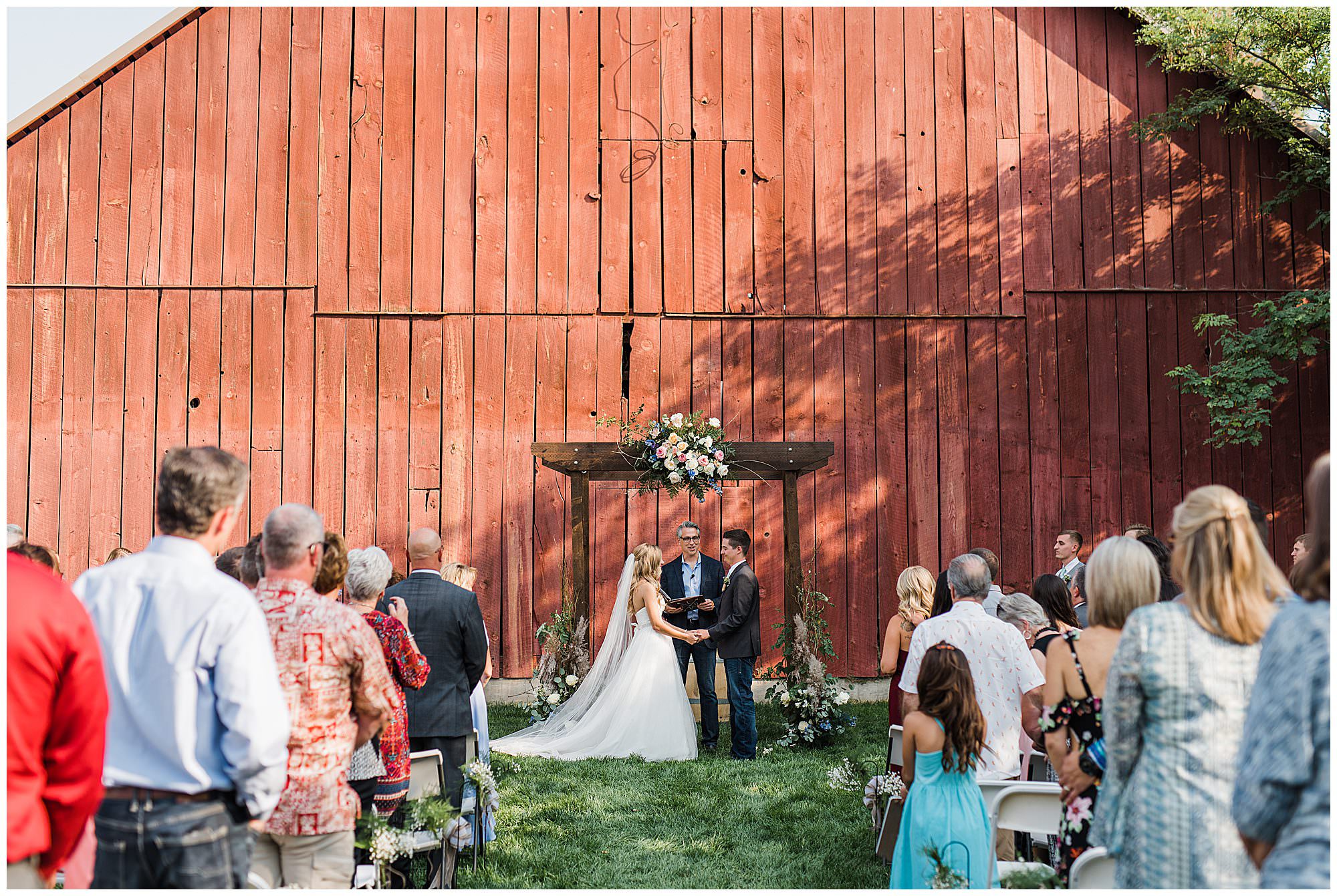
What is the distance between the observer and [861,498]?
1045 cm

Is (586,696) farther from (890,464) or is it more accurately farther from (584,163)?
(584,163)

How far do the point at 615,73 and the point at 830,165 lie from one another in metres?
2.56

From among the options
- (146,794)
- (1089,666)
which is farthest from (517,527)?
(146,794)

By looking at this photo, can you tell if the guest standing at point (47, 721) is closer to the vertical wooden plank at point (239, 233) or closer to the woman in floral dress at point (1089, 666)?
the woman in floral dress at point (1089, 666)

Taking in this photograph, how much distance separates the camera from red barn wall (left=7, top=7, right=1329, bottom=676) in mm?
10172

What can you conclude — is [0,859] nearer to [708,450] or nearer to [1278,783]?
[1278,783]

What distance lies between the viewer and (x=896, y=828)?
502cm

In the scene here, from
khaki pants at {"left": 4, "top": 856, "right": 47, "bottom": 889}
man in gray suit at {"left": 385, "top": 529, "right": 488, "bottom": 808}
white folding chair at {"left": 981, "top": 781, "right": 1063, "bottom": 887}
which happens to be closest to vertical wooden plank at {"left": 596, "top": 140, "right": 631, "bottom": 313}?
man in gray suit at {"left": 385, "top": 529, "right": 488, "bottom": 808}

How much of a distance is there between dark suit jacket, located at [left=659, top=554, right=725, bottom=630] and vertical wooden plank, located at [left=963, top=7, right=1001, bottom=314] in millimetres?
4321

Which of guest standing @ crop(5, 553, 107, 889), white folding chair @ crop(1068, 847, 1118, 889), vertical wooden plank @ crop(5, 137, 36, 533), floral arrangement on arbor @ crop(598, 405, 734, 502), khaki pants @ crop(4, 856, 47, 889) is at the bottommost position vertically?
white folding chair @ crop(1068, 847, 1118, 889)

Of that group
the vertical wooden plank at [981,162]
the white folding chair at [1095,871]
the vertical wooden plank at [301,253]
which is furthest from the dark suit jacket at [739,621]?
the white folding chair at [1095,871]

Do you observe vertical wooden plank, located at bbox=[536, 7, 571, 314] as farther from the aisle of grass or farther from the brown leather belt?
the brown leather belt

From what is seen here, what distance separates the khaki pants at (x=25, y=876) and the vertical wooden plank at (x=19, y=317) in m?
8.68

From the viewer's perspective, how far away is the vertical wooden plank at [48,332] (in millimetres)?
9953
